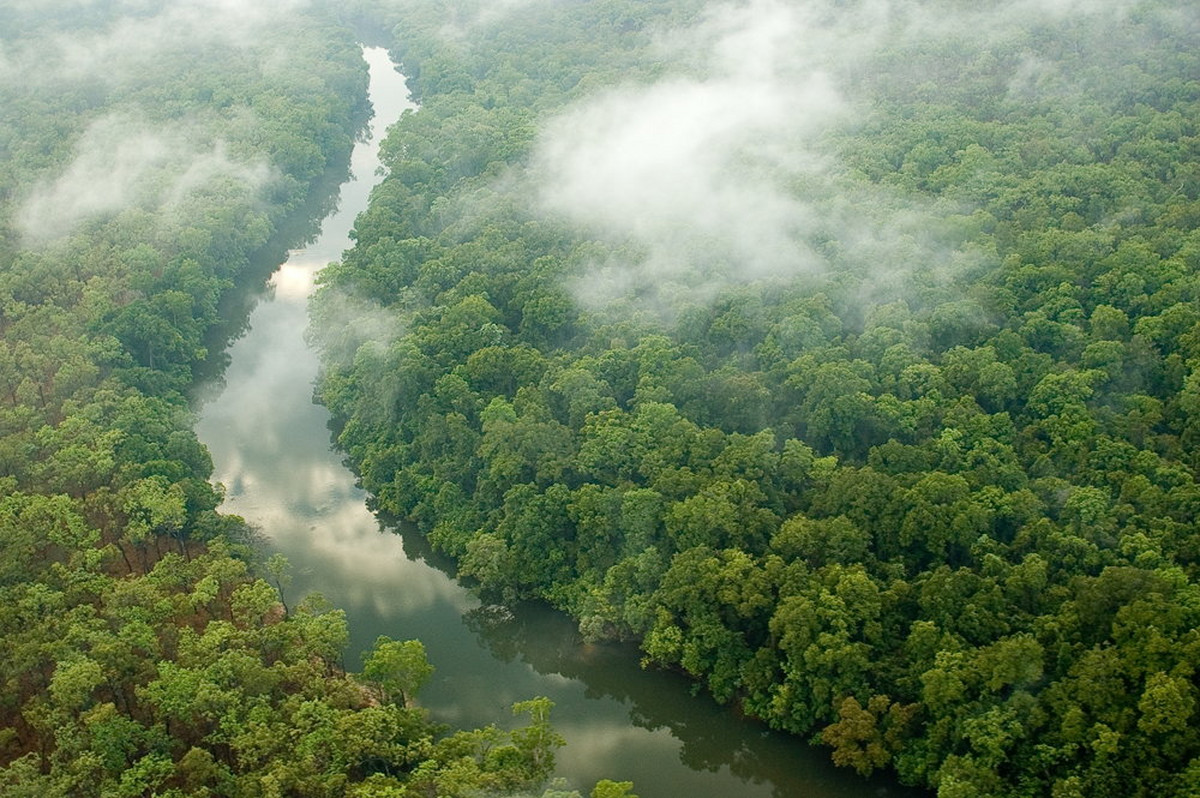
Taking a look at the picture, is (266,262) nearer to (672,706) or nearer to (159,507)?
(159,507)

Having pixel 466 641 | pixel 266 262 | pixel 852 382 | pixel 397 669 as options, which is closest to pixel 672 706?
pixel 466 641

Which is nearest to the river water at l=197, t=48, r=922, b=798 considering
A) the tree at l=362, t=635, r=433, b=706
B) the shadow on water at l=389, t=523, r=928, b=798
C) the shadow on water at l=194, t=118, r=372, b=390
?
the shadow on water at l=389, t=523, r=928, b=798

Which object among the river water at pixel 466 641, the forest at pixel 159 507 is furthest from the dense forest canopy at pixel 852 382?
the forest at pixel 159 507

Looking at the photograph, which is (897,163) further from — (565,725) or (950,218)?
(565,725)

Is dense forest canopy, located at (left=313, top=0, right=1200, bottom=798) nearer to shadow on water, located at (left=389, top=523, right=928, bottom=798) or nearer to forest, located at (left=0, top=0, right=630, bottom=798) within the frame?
shadow on water, located at (left=389, top=523, right=928, bottom=798)

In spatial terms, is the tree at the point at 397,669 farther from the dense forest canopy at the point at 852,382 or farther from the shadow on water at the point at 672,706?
the dense forest canopy at the point at 852,382

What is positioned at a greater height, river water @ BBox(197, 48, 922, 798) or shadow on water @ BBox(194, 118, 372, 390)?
shadow on water @ BBox(194, 118, 372, 390)
